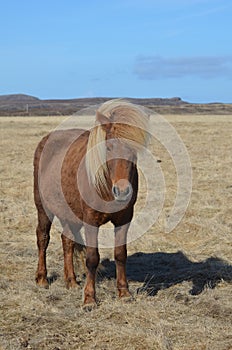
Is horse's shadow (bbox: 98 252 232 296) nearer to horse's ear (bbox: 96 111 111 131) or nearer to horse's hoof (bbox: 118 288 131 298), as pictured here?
horse's hoof (bbox: 118 288 131 298)

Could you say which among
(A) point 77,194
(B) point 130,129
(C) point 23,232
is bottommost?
(C) point 23,232

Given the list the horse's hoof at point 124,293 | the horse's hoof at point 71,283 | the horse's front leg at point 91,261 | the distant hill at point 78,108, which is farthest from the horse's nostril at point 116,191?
the distant hill at point 78,108

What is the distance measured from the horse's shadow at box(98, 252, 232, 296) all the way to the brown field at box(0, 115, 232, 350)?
0.04 ft

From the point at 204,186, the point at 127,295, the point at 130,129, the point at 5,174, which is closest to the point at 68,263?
the point at 127,295

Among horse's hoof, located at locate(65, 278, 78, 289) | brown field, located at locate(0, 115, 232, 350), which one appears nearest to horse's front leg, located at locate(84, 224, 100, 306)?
brown field, located at locate(0, 115, 232, 350)

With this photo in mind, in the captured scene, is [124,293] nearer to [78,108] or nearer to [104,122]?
[104,122]

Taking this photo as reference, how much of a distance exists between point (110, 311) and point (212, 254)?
9.61ft

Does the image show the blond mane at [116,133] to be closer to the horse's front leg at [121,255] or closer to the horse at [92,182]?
the horse at [92,182]

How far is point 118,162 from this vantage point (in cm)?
479

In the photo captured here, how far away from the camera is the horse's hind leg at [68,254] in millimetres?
6289

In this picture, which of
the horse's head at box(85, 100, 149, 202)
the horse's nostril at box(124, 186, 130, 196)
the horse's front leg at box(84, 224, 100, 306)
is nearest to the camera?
the horse's nostril at box(124, 186, 130, 196)

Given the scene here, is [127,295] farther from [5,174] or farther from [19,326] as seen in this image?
[5,174]

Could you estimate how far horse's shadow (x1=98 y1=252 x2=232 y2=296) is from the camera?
244 inches

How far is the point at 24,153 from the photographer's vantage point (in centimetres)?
1895
